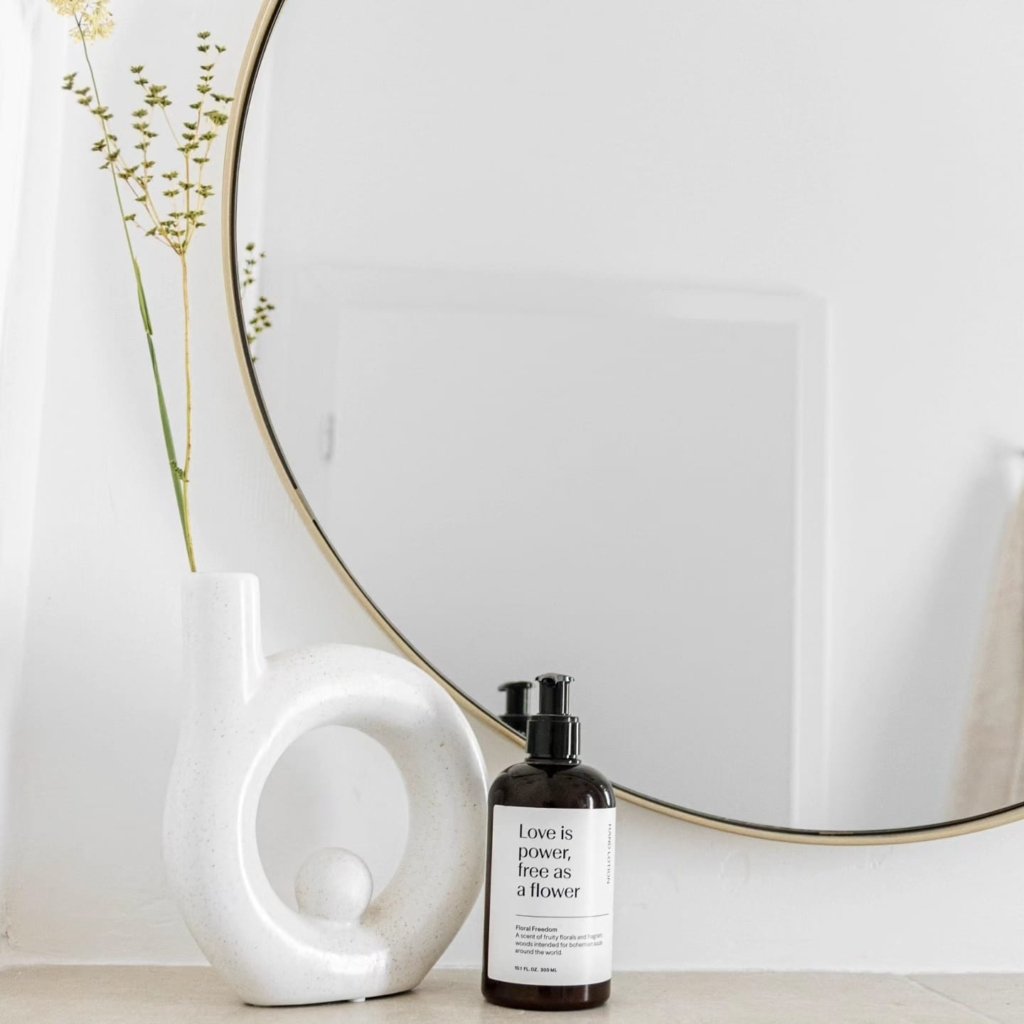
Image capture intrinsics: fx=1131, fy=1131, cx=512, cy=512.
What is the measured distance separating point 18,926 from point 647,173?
61cm

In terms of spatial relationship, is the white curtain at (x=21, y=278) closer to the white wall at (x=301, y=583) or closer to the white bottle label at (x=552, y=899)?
the white wall at (x=301, y=583)

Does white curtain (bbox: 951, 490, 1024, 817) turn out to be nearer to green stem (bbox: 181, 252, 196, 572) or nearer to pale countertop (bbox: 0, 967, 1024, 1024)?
pale countertop (bbox: 0, 967, 1024, 1024)

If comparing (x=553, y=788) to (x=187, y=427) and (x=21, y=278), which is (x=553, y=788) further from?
(x=21, y=278)

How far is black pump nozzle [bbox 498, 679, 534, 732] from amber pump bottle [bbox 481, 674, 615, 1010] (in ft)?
0.35

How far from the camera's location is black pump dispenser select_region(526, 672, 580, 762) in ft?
1.96

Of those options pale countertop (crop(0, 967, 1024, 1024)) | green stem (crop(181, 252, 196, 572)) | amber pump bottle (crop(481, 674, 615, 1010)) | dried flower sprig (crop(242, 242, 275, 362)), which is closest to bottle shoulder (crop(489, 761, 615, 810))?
amber pump bottle (crop(481, 674, 615, 1010))

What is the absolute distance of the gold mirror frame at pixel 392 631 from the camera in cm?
70

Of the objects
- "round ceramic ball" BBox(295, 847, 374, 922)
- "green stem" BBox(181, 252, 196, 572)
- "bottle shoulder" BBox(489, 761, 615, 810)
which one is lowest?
"round ceramic ball" BBox(295, 847, 374, 922)

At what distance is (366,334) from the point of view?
0.71 meters

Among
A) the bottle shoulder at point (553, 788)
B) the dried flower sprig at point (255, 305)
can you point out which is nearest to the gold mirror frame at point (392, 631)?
the dried flower sprig at point (255, 305)

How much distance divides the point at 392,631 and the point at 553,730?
0.48 ft

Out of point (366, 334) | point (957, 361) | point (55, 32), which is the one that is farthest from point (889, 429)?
point (55, 32)

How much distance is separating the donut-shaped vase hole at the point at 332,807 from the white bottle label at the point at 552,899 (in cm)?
14

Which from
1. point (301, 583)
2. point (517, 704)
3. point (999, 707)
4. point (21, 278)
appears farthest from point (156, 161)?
point (999, 707)
